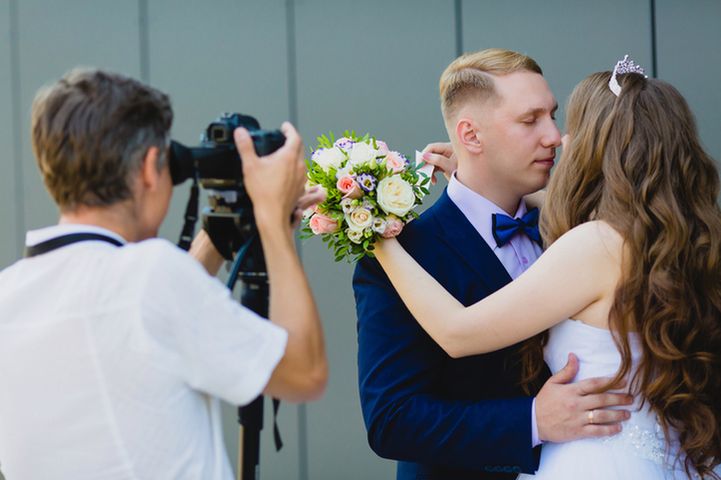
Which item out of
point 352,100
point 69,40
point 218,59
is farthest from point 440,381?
point 69,40

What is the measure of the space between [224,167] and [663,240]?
39.2 inches

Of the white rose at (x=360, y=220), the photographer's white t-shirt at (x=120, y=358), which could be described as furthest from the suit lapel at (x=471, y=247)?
the photographer's white t-shirt at (x=120, y=358)

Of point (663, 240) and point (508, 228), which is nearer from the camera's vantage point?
point (663, 240)

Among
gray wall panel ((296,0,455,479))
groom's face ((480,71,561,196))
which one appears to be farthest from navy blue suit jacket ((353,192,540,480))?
gray wall panel ((296,0,455,479))

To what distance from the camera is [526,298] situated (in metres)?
2.28

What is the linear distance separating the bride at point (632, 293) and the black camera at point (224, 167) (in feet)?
1.98

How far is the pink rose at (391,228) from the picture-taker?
2.48 meters

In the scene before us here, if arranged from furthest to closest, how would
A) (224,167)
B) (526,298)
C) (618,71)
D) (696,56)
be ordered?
(696,56), (618,71), (526,298), (224,167)

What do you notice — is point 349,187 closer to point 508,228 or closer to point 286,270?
point 508,228

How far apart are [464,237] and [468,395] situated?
0.41m

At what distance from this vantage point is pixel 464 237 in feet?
8.56

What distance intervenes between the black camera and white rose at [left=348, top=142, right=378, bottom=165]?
0.60m

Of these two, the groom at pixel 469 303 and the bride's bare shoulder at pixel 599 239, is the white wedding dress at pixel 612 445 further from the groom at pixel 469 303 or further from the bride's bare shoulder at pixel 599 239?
the bride's bare shoulder at pixel 599 239

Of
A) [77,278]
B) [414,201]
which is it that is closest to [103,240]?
[77,278]
